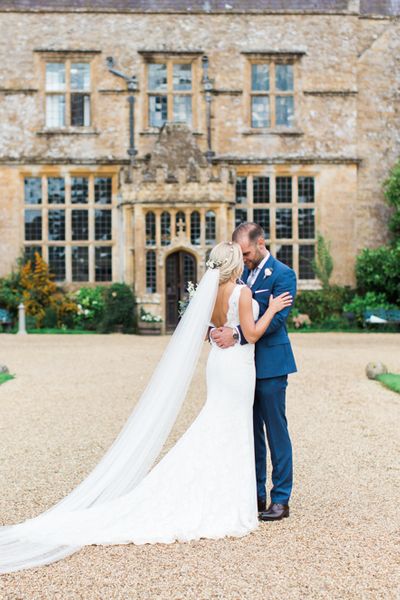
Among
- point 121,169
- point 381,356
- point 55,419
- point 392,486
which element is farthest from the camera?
point 121,169

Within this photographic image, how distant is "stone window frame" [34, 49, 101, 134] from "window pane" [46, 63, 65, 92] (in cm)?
9

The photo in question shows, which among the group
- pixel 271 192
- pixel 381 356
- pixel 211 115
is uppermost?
pixel 211 115

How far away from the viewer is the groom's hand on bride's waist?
4.95 m

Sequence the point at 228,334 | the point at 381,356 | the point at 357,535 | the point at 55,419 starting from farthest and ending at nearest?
the point at 381,356, the point at 55,419, the point at 228,334, the point at 357,535

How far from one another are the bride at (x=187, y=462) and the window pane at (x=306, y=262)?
1587 cm

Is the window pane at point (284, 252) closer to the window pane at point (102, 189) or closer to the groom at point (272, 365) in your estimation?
the window pane at point (102, 189)

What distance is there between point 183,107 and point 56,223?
3.79 m

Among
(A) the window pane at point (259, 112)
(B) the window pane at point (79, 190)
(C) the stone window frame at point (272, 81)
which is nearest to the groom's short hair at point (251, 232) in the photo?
(B) the window pane at point (79, 190)

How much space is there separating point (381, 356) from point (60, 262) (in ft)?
29.9

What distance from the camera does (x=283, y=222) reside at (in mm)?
20812

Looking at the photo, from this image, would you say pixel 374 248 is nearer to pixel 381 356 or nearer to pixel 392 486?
pixel 381 356

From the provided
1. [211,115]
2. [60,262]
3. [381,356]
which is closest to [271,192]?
[211,115]

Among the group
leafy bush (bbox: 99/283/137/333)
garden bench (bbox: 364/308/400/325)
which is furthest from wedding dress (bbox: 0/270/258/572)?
garden bench (bbox: 364/308/400/325)

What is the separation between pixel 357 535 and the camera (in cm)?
455
